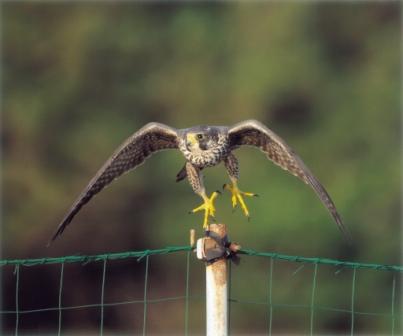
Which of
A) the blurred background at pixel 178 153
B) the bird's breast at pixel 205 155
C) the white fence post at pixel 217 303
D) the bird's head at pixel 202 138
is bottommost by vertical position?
the white fence post at pixel 217 303

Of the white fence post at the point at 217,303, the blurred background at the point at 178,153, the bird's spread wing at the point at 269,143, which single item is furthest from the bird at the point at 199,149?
the blurred background at the point at 178,153

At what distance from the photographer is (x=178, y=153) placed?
39.3 feet

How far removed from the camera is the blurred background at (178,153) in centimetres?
1173

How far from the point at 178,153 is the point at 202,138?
290 inches

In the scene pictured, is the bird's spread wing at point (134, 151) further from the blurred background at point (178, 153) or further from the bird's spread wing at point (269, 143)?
the blurred background at point (178, 153)

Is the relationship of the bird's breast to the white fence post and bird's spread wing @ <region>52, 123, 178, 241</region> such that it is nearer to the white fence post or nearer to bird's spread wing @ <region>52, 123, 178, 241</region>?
bird's spread wing @ <region>52, 123, 178, 241</region>

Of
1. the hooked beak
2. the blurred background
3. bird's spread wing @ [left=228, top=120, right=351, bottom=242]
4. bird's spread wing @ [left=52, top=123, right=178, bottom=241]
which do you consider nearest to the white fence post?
bird's spread wing @ [left=228, top=120, right=351, bottom=242]

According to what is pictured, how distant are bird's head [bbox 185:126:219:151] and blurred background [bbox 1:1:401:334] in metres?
6.47

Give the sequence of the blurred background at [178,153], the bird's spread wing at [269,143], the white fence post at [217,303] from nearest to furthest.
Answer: the white fence post at [217,303] → the bird's spread wing at [269,143] → the blurred background at [178,153]

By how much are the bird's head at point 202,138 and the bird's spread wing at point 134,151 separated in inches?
4.5

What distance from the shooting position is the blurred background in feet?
38.5

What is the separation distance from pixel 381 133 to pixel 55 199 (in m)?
4.18

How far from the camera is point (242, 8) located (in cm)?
1327

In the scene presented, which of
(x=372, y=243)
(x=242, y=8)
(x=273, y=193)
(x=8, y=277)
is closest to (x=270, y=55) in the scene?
(x=242, y=8)
